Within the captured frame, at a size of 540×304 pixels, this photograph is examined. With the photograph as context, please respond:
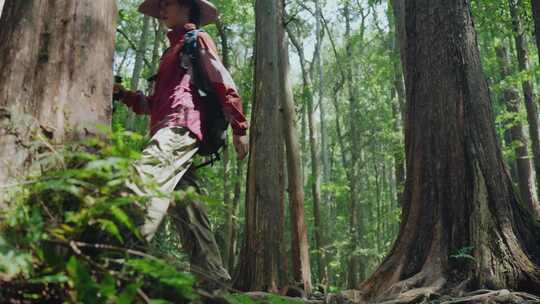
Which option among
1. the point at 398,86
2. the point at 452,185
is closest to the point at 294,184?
the point at 452,185

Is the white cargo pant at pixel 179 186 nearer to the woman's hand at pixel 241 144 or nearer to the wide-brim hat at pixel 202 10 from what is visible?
the woman's hand at pixel 241 144

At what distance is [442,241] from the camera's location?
15.2 ft

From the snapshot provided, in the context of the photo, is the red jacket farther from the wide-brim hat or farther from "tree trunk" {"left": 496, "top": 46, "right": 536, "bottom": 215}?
"tree trunk" {"left": 496, "top": 46, "right": 536, "bottom": 215}

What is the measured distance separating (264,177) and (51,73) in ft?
18.3

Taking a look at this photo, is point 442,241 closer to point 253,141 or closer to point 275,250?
point 275,250

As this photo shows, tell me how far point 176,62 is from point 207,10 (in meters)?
0.74

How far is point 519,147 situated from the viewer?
14719mm

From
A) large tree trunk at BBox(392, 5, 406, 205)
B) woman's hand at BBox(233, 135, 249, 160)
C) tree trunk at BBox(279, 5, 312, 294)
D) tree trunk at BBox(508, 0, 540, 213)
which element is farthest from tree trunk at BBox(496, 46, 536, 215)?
woman's hand at BBox(233, 135, 249, 160)

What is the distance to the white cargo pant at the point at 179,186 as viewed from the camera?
2.59m

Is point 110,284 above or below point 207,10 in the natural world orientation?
below

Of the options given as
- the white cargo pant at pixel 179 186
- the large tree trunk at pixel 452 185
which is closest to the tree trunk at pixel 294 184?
the large tree trunk at pixel 452 185

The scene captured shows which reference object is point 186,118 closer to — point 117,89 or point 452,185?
point 117,89

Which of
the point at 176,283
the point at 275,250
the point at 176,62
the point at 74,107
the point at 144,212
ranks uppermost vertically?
the point at 176,62

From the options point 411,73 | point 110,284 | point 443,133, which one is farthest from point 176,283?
point 411,73
